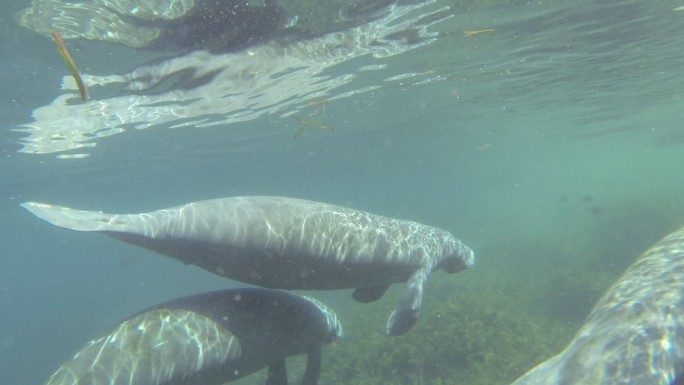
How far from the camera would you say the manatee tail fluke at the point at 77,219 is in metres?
5.21

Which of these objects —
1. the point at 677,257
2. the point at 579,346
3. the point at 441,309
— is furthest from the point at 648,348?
the point at 441,309

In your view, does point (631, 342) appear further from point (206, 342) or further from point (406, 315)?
point (206, 342)

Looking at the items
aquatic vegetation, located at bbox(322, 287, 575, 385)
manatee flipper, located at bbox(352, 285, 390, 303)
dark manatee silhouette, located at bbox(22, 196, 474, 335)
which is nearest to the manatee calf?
dark manatee silhouette, located at bbox(22, 196, 474, 335)

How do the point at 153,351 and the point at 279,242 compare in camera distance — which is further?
the point at 279,242

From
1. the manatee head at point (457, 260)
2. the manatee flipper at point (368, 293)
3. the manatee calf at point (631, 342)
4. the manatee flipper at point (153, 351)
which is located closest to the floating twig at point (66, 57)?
the manatee flipper at point (153, 351)

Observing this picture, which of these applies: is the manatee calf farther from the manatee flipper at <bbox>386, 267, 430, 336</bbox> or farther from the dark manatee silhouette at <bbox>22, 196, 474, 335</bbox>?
the dark manatee silhouette at <bbox>22, 196, 474, 335</bbox>

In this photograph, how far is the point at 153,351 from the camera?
222 inches

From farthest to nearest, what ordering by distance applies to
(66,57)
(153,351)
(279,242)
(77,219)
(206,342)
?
(206,342), (279,242), (153,351), (77,219), (66,57)

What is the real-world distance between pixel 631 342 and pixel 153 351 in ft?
17.2

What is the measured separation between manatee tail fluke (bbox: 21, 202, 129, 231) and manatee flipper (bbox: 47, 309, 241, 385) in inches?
57.2

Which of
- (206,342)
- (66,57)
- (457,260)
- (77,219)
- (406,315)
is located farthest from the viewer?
(457,260)

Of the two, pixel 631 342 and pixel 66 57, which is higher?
pixel 66 57

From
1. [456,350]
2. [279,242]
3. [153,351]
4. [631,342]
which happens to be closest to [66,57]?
[279,242]

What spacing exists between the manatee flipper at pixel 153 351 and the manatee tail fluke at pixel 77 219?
1.45 m
